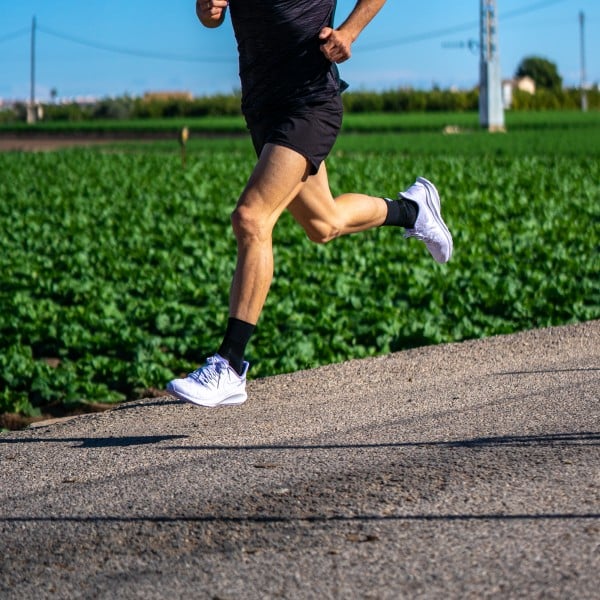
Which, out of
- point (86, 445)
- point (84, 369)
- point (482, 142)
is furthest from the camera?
point (482, 142)

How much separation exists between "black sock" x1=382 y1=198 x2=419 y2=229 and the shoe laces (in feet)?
4.99

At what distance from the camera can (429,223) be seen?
6.67 m

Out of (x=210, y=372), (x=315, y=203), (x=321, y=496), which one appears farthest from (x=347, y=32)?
(x=321, y=496)

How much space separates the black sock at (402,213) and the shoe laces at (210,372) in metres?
1.52

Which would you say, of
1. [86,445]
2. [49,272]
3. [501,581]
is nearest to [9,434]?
[86,445]

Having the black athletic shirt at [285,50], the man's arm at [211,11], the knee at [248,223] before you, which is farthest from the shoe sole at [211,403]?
the man's arm at [211,11]

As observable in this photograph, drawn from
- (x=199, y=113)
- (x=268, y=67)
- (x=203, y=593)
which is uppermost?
(x=199, y=113)

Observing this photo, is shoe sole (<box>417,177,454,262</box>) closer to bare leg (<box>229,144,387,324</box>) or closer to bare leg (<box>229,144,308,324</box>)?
bare leg (<box>229,144,387,324</box>)

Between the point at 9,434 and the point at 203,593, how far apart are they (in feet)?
8.87

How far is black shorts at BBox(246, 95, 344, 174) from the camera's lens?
17.7ft

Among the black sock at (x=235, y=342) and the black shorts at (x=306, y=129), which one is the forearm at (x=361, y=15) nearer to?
the black shorts at (x=306, y=129)

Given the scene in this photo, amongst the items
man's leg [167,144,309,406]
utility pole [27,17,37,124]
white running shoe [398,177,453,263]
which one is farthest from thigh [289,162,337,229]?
utility pole [27,17,37,124]

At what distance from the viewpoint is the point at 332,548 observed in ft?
11.5

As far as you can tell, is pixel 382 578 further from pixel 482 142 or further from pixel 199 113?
pixel 199 113
